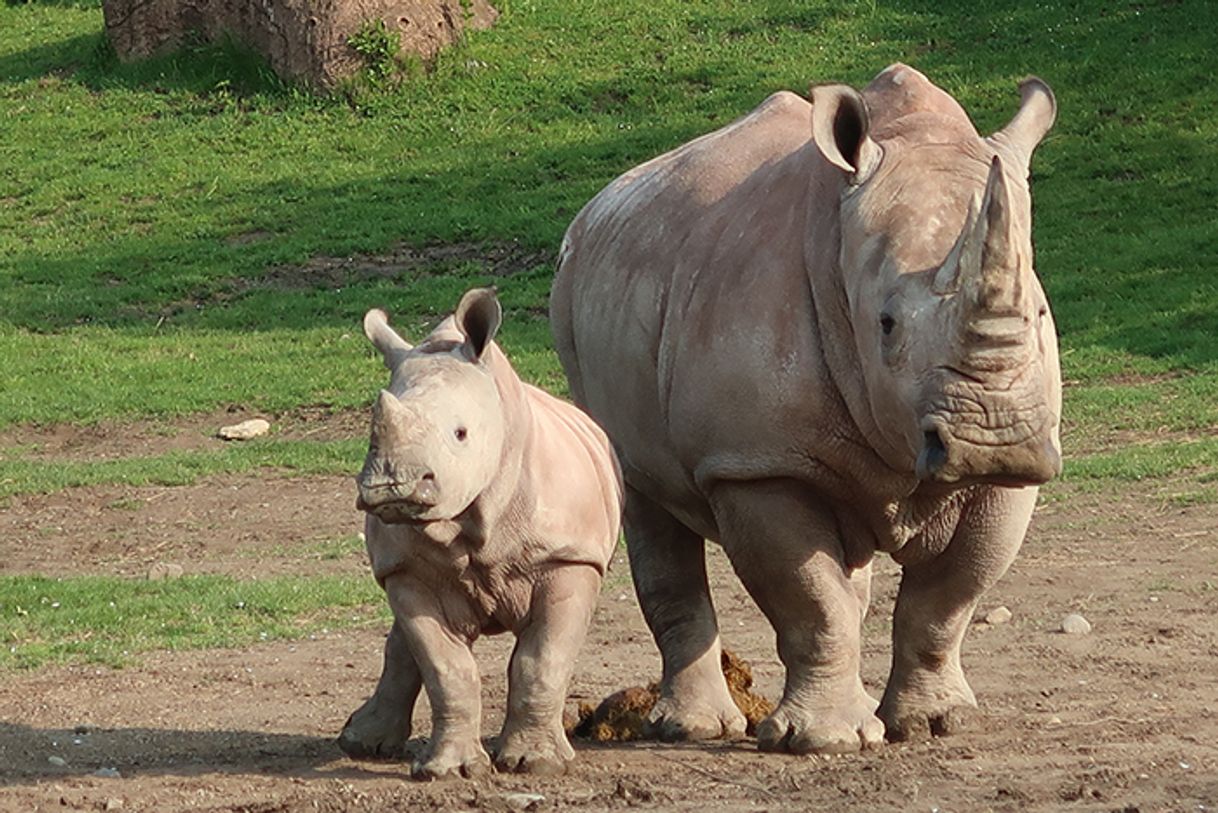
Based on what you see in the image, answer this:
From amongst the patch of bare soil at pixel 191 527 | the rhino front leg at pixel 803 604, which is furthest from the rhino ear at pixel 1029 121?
the patch of bare soil at pixel 191 527

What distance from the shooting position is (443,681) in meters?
6.89

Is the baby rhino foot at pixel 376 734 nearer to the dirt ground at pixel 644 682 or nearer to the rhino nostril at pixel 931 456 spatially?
the dirt ground at pixel 644 682

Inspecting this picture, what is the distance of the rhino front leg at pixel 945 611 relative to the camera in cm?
738

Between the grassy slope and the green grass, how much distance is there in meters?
3.19

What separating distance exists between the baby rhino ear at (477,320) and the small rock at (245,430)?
9.27 m

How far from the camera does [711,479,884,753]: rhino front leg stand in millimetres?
7238

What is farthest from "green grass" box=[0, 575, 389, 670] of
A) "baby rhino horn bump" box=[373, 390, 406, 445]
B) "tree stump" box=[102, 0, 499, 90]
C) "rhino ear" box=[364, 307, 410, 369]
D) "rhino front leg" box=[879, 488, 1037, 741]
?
"tree stump" box=[102, 0, 499, 90]

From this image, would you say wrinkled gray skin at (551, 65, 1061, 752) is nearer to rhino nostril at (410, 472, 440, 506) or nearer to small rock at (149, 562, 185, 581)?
rhino nostril at (410, 472, 440, 506)

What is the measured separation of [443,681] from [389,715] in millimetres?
686

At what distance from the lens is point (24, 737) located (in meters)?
8.05

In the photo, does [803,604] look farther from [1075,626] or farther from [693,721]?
[1075,626]

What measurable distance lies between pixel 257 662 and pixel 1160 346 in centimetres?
917

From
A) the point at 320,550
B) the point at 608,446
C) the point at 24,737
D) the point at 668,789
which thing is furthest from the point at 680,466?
the point at 320,550

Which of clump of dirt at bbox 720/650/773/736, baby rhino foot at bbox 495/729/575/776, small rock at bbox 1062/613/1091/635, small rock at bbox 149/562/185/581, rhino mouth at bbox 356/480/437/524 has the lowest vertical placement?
small rock at bbox 149/562/185/581
